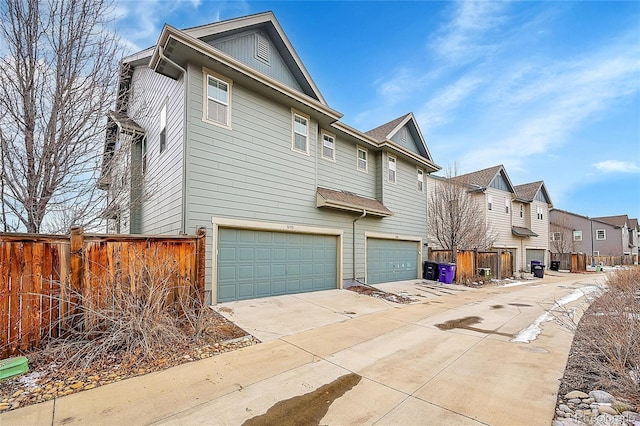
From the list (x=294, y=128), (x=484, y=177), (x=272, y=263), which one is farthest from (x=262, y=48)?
(x=484, y=177)

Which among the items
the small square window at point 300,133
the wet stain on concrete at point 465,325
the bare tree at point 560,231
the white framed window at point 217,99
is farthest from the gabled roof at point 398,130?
the bare tree at point 560,231

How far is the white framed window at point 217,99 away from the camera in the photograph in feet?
24.4

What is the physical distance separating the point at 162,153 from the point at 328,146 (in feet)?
18.9

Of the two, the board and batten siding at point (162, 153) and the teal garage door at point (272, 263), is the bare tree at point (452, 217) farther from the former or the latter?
the board and batten siding at point (162, 153)

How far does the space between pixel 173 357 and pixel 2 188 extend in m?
4.73

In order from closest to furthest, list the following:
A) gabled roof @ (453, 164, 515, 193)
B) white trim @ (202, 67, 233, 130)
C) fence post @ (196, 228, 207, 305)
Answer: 1. fence post @ (196, 228, 207, 305)
2. white trim @ (202, 67, 233, 130)
3. gabled roof @ (453, 164, 515, 193)

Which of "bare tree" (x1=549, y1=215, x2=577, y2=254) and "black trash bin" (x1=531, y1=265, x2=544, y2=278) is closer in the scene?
"black trash bin" (x1=531, y1=265, x2=544, y2=278)

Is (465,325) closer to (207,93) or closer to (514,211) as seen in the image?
(207,93)

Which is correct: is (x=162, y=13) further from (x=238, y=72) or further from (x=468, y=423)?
(x=468, y=423)

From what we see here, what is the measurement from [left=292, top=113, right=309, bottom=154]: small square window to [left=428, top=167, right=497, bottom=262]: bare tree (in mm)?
10502

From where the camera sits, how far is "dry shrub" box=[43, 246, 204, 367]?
158 inches

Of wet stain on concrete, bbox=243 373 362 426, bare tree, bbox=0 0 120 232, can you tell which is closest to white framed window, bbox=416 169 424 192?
wet stain on concrete, bbox=243 373 362 426

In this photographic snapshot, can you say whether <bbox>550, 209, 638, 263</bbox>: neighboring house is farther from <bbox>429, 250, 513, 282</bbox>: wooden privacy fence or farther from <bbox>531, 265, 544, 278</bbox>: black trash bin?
<bbox>429, 250, 513, 282</bbox>: wooden privacy fence

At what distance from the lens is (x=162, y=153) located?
336 inches
